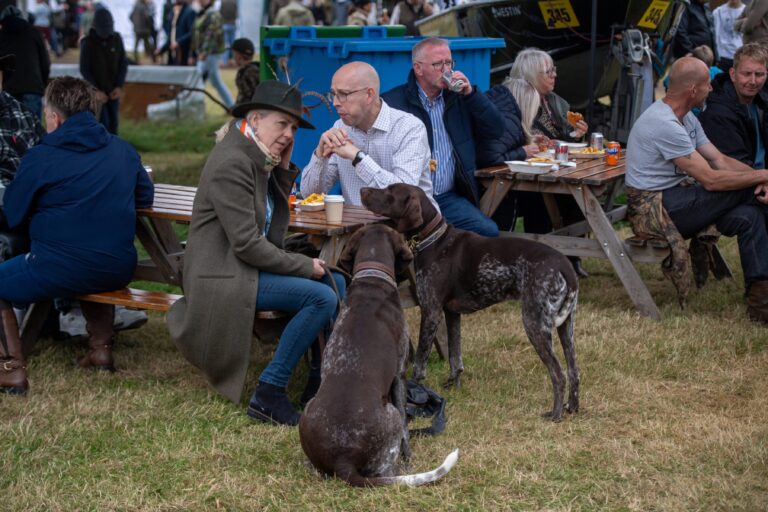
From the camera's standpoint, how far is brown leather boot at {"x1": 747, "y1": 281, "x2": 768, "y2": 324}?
20.6 ft

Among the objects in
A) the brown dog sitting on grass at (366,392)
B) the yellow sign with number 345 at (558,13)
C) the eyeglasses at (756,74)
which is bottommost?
the brown dog sitting on grass at (366,392)

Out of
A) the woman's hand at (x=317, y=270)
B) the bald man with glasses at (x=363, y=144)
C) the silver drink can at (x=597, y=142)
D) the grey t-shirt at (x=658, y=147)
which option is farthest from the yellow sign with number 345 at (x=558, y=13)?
the woman's hand at (x=317, y=270)

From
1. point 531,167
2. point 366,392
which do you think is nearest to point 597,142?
point 531,167

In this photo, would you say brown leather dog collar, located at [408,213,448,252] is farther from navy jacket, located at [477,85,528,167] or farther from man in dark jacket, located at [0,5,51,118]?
man in dark jacket, located at [0,5,51,118]

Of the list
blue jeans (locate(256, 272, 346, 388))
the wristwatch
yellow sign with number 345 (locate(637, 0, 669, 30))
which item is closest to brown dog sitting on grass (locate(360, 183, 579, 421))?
the wristwatch

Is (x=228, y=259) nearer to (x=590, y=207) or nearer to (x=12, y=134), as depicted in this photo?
(x=12, y=134)

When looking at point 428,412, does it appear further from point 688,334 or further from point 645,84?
point 645,84

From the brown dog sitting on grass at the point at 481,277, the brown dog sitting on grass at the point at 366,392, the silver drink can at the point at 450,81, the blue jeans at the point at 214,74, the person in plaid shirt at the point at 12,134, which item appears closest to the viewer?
the brown dog sitting on grass at the point at 366,392

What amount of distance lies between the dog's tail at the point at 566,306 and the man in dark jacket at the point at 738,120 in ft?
8.90

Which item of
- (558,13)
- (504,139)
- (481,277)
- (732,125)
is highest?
(558,13)

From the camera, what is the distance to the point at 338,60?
7855mm

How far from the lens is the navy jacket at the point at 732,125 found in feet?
22.5

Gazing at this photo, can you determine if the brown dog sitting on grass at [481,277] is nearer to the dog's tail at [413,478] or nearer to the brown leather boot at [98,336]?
the dog's tail at [413,478]

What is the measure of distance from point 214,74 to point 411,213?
508 inches
